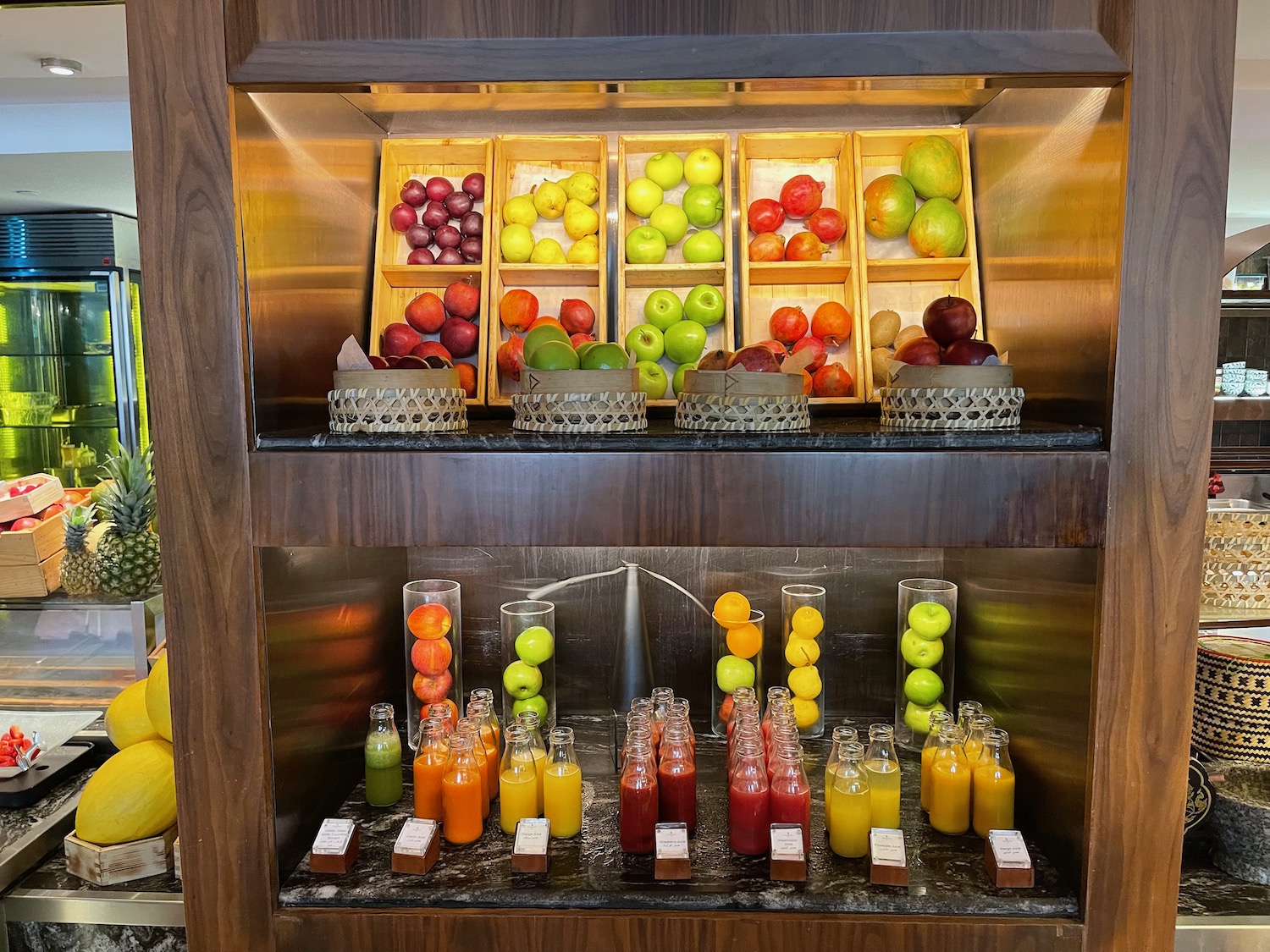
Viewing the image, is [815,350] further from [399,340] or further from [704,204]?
[399,340]

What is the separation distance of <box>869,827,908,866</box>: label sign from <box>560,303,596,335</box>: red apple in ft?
3.28

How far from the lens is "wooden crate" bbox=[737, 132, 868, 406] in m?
1.68

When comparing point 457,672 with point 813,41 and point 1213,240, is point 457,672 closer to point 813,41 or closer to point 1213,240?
point 813,41

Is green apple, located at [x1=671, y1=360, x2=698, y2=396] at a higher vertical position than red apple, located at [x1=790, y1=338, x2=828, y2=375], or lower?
lower

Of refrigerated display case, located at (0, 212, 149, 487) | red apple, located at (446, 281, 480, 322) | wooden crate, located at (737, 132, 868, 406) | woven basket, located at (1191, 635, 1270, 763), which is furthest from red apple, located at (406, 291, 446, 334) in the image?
refrigerated display case, located at (0, 212, 149, 487)

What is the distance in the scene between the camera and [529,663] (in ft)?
5.51

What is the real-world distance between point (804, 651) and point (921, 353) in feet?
2.00

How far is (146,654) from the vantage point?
283cm

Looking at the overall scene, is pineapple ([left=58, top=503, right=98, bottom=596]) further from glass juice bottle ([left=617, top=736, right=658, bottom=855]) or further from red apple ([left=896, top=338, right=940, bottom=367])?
red apple ([left=896, top=338, right=940, bottom=367])

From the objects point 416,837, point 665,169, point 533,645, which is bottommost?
point 416,837

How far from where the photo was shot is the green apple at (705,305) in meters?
1.69

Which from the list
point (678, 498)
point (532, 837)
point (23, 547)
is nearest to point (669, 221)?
point (678, 498)

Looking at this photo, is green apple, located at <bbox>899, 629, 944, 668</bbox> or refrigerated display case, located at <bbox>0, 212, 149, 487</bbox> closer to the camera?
green apple, located at <bbox>899, 629, 944, 668</bbox>

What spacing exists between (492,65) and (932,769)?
1278 millimetres
